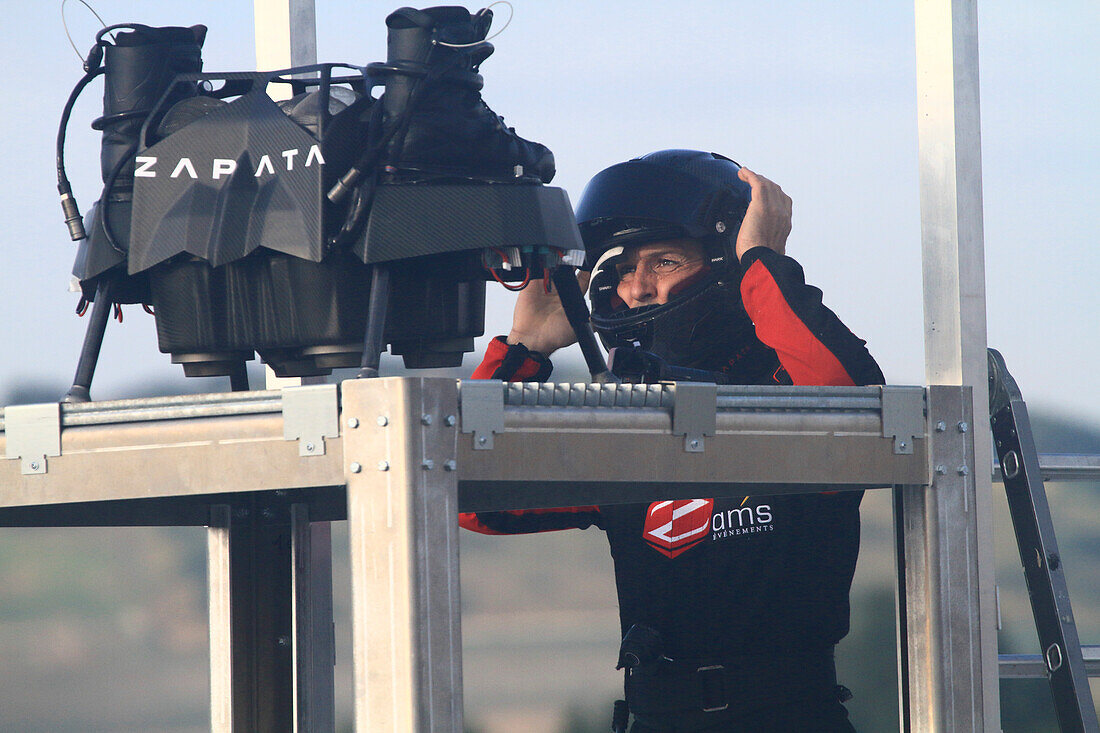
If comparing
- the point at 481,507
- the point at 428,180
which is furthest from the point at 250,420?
the point at 481,507

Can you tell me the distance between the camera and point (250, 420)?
935 millimetres

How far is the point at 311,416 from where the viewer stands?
2.96ft

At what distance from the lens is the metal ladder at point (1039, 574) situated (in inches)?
69.9

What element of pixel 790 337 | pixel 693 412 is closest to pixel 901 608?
pixel 693 412

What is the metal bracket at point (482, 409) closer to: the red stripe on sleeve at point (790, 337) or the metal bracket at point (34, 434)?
the metal bracket at point (34, 434)

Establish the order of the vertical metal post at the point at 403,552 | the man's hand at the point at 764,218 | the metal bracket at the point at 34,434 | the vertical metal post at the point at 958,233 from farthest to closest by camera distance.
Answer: the man's hand at the point at 764,218 < the vertical metal post at the point at 958,233 < the metal bracket at the point at 34,434 < the vertical metal post at the point at 403,552

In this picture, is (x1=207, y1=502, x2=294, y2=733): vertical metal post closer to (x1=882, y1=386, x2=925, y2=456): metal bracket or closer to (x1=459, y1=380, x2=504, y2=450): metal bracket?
(x1=459, y1=380, x2=504, y2=450): metal bracket

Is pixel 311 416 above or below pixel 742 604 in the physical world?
above

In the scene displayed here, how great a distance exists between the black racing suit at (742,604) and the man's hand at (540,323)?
0.03 m

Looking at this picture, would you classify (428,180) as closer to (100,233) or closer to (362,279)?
(362,279)

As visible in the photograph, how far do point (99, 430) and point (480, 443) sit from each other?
0.34 metres

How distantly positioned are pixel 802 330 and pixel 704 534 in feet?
1.44

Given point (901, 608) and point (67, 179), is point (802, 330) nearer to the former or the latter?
point (901, 608)

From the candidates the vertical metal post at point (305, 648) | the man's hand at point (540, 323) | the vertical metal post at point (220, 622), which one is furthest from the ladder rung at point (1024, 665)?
the vertical metal post at point (220, 622)
